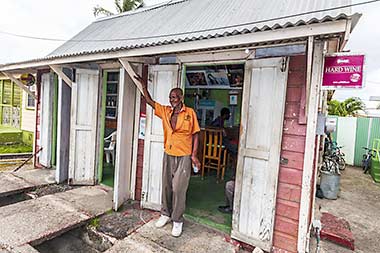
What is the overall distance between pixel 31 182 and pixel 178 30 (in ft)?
12.9

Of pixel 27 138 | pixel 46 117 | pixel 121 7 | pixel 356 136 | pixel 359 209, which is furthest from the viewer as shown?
pixel 121 7

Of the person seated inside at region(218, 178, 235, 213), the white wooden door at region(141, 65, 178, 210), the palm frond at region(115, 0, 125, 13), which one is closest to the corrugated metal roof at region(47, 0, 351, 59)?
the white wooden door at region(141, 65, 178, 210)

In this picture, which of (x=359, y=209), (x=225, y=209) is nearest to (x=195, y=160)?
(x=225, y=209)

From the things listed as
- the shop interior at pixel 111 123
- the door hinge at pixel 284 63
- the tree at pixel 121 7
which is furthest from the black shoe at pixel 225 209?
the tree at pixel 121 7

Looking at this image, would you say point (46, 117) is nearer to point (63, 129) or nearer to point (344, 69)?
point (63, 129)

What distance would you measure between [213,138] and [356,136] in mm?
7207

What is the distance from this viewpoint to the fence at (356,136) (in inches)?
364

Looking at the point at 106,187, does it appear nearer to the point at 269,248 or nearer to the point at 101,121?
the point at 101,121

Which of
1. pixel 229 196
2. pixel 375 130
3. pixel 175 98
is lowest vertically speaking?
pixel 229 196

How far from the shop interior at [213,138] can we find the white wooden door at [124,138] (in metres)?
0.95

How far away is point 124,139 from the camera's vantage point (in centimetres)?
384

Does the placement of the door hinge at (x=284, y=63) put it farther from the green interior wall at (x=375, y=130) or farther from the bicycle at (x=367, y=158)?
the green interior wall at (x=375, y=130)

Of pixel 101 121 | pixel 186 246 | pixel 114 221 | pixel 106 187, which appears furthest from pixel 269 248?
pixel 101 121

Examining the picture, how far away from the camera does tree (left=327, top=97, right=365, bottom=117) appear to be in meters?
15.8
